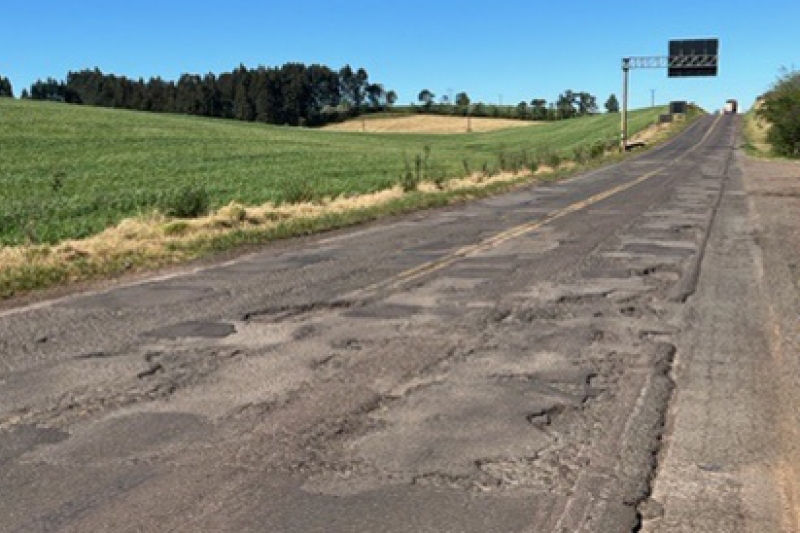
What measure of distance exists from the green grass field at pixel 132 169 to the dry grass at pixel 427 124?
237 ft

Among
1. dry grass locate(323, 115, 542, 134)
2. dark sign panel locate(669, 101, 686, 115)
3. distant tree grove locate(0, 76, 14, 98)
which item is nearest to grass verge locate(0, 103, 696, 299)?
dark sign panel locate(669, 101, 686, 115)

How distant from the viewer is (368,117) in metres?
164

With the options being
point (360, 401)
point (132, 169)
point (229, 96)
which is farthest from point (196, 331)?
point (229, 96)

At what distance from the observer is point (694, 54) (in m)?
54.7

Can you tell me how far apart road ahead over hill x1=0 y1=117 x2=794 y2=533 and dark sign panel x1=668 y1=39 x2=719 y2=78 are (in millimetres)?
48297

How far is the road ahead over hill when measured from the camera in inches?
154

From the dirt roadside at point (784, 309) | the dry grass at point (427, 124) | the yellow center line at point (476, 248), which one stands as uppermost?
the dry grass at point (427, 124)

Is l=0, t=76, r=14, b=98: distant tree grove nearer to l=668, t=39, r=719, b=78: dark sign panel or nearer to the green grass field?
the green grass field

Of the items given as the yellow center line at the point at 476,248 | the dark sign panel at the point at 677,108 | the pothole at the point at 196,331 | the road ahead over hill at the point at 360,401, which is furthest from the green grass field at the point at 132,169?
the dark sign panel at the point at 677,108

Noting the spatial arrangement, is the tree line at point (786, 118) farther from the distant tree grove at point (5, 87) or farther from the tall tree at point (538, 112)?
the distant tree grove at point (5, 87)

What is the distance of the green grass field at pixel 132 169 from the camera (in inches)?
834

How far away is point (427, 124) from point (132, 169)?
11447 centimetres

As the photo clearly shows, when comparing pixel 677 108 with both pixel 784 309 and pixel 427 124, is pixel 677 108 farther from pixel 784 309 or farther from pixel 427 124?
pixel 784 309

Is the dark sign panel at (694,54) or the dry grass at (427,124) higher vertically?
the dark sign panel at (694,54)
